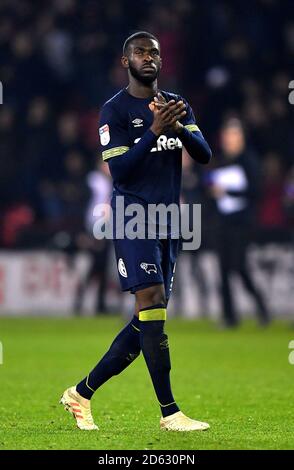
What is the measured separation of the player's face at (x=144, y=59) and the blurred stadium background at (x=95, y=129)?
7.36 metres

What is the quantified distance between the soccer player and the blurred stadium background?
7301 millimetres

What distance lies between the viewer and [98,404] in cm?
780

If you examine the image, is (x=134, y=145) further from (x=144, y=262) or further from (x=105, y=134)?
(x=144, y=262)

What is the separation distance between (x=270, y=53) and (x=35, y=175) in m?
4.00

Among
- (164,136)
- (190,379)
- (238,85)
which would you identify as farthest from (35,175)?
(164,136)

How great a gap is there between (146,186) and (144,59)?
0.69 metres

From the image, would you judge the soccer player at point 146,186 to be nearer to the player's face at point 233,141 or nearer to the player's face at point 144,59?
the player's face at point 144,59

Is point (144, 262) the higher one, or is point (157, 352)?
point (144, 262)

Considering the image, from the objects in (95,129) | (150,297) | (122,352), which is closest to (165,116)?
(150,297)

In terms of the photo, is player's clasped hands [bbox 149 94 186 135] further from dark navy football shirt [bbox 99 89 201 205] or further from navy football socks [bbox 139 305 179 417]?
navy football socks [bbox 139 305 179 417]

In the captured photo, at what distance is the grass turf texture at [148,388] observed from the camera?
6.07 metres

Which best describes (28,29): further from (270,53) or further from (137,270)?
(137,270)

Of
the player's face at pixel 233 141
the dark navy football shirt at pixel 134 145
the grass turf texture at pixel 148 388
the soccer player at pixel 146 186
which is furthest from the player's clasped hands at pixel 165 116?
the player's face at pixel 233 141

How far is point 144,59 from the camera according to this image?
21.1 ft
